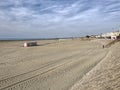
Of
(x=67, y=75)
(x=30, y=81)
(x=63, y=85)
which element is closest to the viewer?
(x=63, y=85)

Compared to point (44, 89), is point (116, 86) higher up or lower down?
higher up

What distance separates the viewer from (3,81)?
848cm

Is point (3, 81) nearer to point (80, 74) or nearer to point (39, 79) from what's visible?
point (39, 79)

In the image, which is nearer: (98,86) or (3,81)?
(98,86)

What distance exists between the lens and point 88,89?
6078mm

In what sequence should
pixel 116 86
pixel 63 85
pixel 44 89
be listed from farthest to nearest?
pixel 63 85, pixel 44 89, pixel 116 86

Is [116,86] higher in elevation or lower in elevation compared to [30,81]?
Answer: higher

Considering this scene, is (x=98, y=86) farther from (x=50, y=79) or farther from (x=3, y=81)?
(x=3, y=81)

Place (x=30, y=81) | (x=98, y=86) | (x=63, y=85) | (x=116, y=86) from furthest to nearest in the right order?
1. (x=30, y=81)
2. (x=63, y=85)
3. (x=98, y=86)
4. (x=116, y=86)

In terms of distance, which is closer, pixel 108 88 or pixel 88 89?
pixel 108 88

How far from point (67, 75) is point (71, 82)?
4.55ft

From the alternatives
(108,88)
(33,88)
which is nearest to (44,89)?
(33,88)

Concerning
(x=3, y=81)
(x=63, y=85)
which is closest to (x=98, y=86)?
(x=63, y=85)

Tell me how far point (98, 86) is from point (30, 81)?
3.85 m
